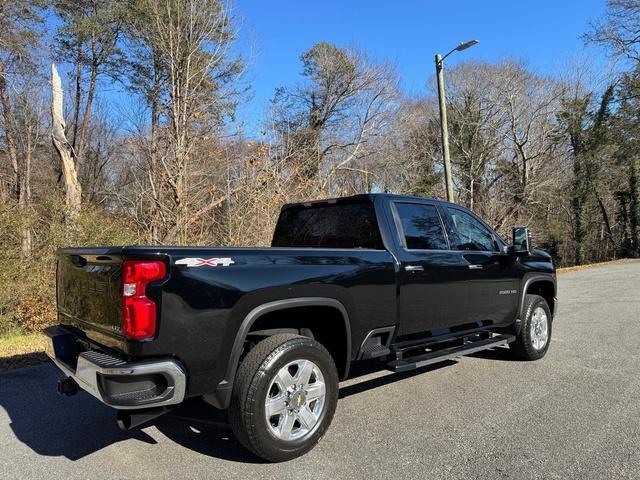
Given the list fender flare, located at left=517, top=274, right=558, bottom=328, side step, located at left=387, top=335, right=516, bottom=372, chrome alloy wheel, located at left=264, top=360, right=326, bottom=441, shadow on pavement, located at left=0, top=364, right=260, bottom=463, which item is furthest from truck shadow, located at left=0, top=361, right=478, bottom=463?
fender flare, located at left=517, top=274, right=558, bottom=328

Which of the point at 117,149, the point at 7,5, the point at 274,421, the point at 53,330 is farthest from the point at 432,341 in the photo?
the point at 117,149

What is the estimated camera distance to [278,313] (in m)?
3.84

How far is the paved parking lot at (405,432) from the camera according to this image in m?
3.43

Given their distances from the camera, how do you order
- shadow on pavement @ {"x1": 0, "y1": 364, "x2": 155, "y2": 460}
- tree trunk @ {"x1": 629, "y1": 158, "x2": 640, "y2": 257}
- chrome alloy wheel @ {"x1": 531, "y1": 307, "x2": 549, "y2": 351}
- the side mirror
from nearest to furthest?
1. shadow on pavement @ {"x1": 0, "y1": 364, "x2": 155, "y2": 460}
2. the side mirror
3. chrome alloy wheel @ {"x1": 531, "y1": 307, "x2": 549, "y2": 351}
4. tree trunk @ {"x1": 629, "y1": 158, "x2": 640, "y2": 257}

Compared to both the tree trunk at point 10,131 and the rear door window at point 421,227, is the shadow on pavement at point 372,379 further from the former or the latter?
the tree trunk at point 10,131

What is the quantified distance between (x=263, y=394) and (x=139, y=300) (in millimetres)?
1040

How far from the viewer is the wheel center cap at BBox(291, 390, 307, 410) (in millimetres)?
3604

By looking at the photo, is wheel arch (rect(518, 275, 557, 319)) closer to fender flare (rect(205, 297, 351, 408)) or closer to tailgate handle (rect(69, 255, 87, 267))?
fender flare (rect(205, 297, 351, 408))

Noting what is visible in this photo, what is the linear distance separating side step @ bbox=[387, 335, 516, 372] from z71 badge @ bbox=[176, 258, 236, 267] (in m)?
1.85

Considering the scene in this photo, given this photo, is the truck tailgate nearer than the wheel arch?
Yes

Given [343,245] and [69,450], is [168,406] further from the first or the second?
[343,245]

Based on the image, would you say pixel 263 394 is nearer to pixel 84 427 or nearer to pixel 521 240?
pixel 84 427

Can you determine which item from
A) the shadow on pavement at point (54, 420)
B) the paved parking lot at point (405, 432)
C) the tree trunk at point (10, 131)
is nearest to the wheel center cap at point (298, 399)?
the paved parking lot at point (405, 432)

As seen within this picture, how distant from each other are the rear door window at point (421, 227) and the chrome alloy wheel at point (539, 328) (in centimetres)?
199
